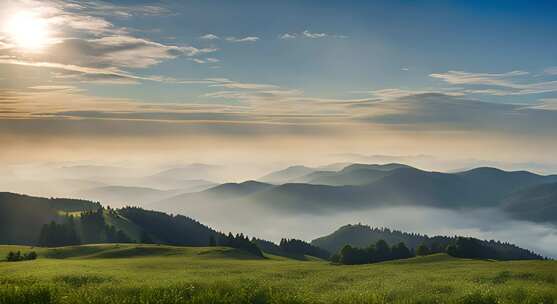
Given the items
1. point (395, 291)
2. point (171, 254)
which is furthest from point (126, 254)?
point (395, 291)

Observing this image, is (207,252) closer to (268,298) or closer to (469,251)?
(469,251)

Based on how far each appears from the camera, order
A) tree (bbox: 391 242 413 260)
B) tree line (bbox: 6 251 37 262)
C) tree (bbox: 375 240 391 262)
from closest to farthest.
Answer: tree line (bbox: 6 251 37 262) < tree (bbox: 375 240 391 262) < tree (bbox: 391 242 413 260)

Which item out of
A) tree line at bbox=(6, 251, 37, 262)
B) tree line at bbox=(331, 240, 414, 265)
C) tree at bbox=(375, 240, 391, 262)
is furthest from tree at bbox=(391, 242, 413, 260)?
tree line at bbox=(6, 251, 37, 262)

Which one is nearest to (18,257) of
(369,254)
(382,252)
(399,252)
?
(369,254)

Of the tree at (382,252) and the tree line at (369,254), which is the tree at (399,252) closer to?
the tree line at (369,254)

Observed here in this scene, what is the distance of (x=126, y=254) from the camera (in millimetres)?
119938

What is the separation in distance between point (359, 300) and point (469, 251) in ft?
405

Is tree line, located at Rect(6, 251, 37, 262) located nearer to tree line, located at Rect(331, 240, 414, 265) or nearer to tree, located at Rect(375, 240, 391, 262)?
tree line, located at Rect(331, 240, 414, 265)

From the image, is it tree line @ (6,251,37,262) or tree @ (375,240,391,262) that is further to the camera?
tree @ (375,240,391,262)

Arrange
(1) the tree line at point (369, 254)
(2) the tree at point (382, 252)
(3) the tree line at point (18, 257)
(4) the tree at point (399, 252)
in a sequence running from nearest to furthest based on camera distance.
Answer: (3) the tree line at point (18, 257), (1) the tree line at point (369, 254), (2) the tree at point (382, 252), (4) the tree at point (399, 252)

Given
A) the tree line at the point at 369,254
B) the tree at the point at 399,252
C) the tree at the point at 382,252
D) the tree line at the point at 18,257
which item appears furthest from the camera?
the tree at the point at 399,252

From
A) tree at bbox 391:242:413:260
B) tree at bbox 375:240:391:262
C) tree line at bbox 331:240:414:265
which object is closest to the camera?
tree line at bbox 331:240:414:265

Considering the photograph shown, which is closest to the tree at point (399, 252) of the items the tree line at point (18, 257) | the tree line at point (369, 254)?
the tree line at point (369, 254)

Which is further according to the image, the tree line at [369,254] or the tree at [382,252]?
the tree at [382,252]
